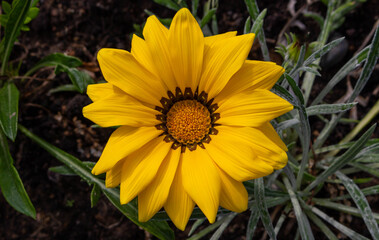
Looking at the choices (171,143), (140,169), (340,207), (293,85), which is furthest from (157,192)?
(340,207)

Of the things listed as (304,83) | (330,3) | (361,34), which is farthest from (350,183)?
(361,34)

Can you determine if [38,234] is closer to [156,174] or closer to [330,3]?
[156,174]

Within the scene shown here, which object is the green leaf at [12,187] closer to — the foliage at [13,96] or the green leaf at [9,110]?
the foliage at [13,96]

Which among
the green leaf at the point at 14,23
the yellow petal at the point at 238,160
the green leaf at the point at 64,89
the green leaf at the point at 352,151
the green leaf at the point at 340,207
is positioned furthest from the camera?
the green leaf at the point at 64,89

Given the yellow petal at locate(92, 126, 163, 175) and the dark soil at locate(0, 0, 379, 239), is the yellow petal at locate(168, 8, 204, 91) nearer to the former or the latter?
the yellow petal at locate(92, 126, 163, 175)

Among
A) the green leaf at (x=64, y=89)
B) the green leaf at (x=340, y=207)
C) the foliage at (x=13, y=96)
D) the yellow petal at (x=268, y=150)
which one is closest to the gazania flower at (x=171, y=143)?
the yellow petal at (x=268, y=150)
